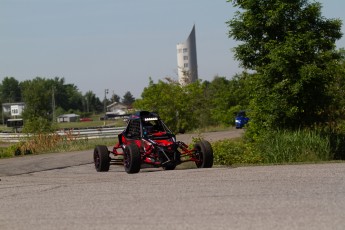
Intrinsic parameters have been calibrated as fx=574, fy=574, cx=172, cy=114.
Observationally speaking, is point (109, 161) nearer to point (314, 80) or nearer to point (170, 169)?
point (170, 169)

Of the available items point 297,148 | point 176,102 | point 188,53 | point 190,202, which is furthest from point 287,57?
point 188,53

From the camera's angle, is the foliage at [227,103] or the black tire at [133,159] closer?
the black tire at [133,159]

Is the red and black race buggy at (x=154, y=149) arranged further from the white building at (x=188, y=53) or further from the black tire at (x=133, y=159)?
the white building at (x=188, y=53)

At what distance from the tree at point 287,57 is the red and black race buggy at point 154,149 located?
4.81 m

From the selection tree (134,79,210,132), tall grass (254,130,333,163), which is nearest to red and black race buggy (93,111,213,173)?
tall grass (254,130,333,163)

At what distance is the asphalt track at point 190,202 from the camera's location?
306 inches

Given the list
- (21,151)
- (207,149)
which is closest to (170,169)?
(207,149)

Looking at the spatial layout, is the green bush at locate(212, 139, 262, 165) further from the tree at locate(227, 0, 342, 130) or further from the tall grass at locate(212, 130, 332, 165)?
the tree at locate(227, 0, 342, 130)

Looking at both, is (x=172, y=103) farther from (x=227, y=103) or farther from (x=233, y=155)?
(x=233, y=155)

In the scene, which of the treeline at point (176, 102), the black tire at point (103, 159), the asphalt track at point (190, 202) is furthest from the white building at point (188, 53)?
the asphalt track at point (190, 202)

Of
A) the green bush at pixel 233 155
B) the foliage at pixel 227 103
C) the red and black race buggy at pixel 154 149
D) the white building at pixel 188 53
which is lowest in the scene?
the green bush at pixel 233 155

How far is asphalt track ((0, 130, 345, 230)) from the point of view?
25.5 ft

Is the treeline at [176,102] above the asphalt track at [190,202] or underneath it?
above

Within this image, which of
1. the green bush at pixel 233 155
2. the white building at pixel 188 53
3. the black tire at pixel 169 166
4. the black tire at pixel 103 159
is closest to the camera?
the black tire at pixel 169 166
